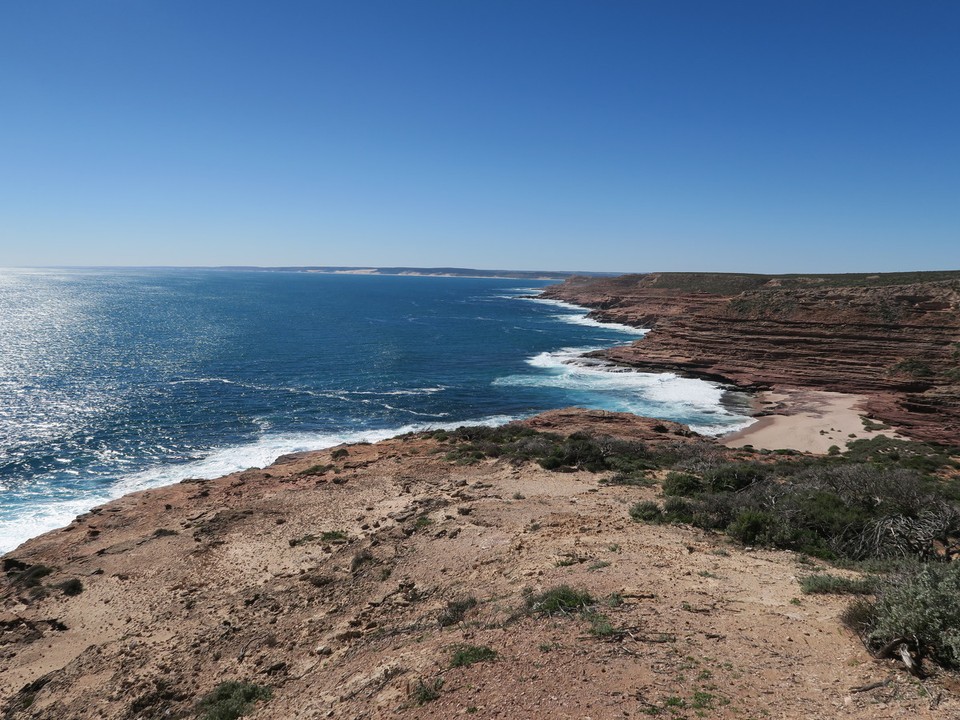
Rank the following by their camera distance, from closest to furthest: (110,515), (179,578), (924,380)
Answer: (179,578), (110,515), (924,380)

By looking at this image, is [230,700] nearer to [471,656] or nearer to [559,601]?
[471,656]

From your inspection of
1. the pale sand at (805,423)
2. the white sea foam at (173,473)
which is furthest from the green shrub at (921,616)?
the white sea foam at (173,473)

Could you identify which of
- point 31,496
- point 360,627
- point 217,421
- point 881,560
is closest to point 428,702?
point 360,627

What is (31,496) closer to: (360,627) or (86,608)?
(86,608)

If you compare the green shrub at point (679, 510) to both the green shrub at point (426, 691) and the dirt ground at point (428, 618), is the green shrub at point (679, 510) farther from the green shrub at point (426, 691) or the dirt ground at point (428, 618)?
the green shrub at point (426, 691)

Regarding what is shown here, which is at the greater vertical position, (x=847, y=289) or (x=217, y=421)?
(x=847, y=289)

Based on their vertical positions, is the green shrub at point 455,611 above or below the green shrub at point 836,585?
below

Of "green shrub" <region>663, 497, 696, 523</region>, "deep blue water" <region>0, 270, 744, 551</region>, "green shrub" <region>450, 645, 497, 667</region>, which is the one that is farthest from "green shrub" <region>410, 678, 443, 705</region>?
"deep blue water" <region>0, 270, 744, 551</region>
